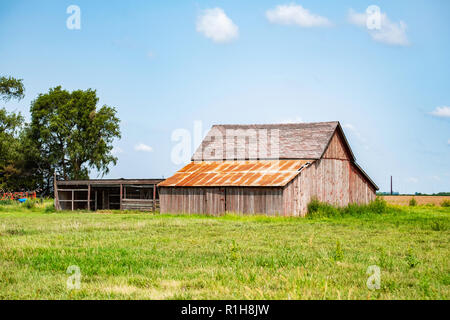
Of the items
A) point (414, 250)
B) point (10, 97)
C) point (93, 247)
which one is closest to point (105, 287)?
point (93, 247)

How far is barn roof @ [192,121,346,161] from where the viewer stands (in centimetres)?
3713

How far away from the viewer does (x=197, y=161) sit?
4172cm

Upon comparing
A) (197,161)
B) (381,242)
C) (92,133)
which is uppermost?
(92,133)

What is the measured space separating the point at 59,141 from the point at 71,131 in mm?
2192

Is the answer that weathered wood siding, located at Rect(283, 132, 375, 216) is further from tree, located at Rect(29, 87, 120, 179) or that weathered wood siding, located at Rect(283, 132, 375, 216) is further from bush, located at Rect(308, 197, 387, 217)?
tree, located at Rect(29, 87, 120, 179)

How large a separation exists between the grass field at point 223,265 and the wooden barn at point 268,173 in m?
12.2

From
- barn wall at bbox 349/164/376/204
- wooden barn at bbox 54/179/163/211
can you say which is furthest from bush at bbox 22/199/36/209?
barn wall at bbox 349/164/376/204

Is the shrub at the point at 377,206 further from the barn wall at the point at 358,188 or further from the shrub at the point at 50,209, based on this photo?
the shrub at the point at 50,209
